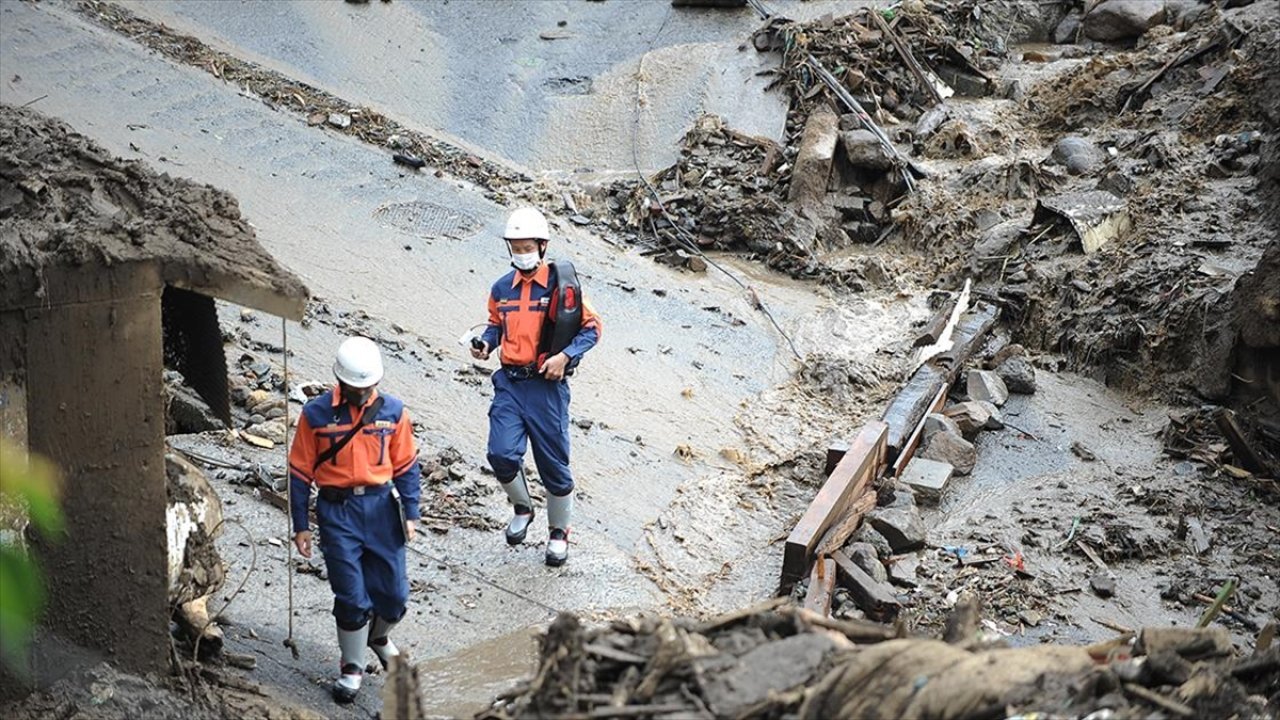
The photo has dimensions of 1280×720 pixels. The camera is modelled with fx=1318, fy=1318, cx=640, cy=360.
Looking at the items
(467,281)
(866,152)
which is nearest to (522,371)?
(467,281)

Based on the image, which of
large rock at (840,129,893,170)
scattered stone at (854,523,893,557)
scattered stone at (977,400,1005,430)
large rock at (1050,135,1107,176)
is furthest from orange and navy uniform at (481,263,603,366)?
large rock at (1050,135,1107,176)

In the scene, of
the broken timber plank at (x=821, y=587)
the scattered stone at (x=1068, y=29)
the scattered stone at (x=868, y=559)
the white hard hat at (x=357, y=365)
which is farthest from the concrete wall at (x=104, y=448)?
the scattered stone at (x=1068, y=29)

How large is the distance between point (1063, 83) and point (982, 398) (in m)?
7.13

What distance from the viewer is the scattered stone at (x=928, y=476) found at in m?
9.79

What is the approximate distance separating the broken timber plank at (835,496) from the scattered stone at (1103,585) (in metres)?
1.64

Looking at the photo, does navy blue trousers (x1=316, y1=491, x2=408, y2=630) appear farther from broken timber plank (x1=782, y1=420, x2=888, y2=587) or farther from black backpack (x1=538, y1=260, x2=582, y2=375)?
broken timber plank (x1=782, y1=420, x2=888, y2=587)

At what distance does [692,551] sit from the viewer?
8969mm

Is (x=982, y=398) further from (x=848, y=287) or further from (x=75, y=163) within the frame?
(x=75, y=163)

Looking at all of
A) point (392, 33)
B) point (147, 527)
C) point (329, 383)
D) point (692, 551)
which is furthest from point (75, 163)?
point (392, 33)

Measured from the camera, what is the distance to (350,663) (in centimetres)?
655

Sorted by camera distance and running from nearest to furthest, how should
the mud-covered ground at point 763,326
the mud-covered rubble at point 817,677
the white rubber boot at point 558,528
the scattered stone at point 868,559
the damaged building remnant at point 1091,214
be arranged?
1. the mud-covered rubble at point 817,677
2. the white rubber boot at point 558,528
3. the mud-covered ground at point 763,326
4. the scattered stone at point 868,559
5. the damaged building remnant at point 1091,214

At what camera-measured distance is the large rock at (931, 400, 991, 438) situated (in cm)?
1073

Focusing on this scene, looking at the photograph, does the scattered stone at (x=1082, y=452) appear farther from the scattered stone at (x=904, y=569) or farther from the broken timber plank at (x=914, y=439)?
the scattered stone at (x=904, y=569)

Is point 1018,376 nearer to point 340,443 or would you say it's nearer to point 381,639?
point 381,639
